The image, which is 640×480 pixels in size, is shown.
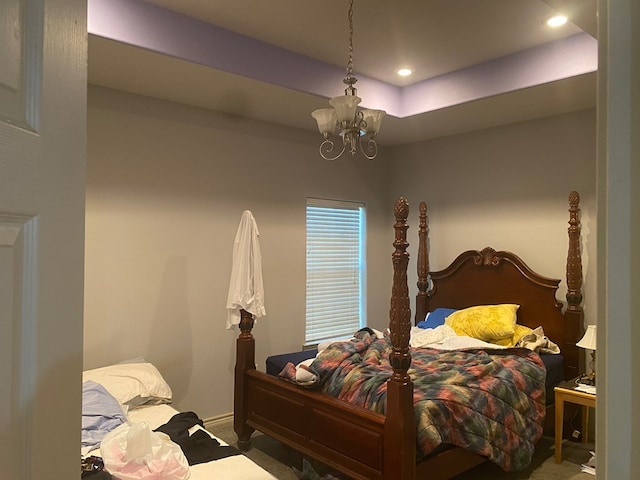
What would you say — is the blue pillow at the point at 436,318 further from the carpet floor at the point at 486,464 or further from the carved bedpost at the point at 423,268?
the carpet floor at the point at 486,464

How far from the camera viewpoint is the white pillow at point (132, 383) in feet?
9.76

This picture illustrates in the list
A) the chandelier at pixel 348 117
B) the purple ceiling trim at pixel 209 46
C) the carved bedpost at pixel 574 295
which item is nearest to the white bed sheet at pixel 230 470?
the chandelier at pixel 348 117

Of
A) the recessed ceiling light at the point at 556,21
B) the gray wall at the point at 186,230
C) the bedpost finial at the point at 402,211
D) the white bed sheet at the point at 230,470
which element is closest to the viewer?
the white bed sheet at the point at 230,470

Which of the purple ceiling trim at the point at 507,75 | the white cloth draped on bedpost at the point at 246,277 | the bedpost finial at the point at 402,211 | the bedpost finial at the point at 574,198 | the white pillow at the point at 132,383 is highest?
the purple ceiling trim at the point at 507,75

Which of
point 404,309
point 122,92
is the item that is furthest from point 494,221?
point 122,92

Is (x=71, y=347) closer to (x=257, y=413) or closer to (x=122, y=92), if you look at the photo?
(x=257, y=413)

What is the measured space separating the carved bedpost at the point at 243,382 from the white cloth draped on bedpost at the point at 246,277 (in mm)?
81

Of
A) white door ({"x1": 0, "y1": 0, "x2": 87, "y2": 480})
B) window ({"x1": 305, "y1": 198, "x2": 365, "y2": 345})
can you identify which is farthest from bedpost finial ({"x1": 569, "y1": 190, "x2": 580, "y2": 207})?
white door ({"x1": 0, "y1": 0, "x2": 87, "y2": 480})

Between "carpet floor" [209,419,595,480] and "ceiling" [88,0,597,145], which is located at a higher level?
"ceiling" [88,0,597,145]

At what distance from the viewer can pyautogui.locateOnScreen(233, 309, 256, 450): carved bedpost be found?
3.52 m

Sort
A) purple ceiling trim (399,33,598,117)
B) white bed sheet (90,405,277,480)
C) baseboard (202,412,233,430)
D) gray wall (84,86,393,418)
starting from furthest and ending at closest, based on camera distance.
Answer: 1. baseboard (202,412,233,430)
2. gray wall (84,86,393,418)
3. purple ceiling trim (399,33,598,117)
4. white bed sheet (90,405,277,480)

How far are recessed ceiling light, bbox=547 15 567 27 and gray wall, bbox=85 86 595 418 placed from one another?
1.20 metres

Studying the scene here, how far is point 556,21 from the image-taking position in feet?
9.81

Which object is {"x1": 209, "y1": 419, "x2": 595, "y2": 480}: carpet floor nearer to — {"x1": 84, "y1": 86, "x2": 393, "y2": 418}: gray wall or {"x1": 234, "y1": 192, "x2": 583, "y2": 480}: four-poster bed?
{"x1": 234, "y1": 192, "x2": 583, "y2": 480}: four-poster bed
